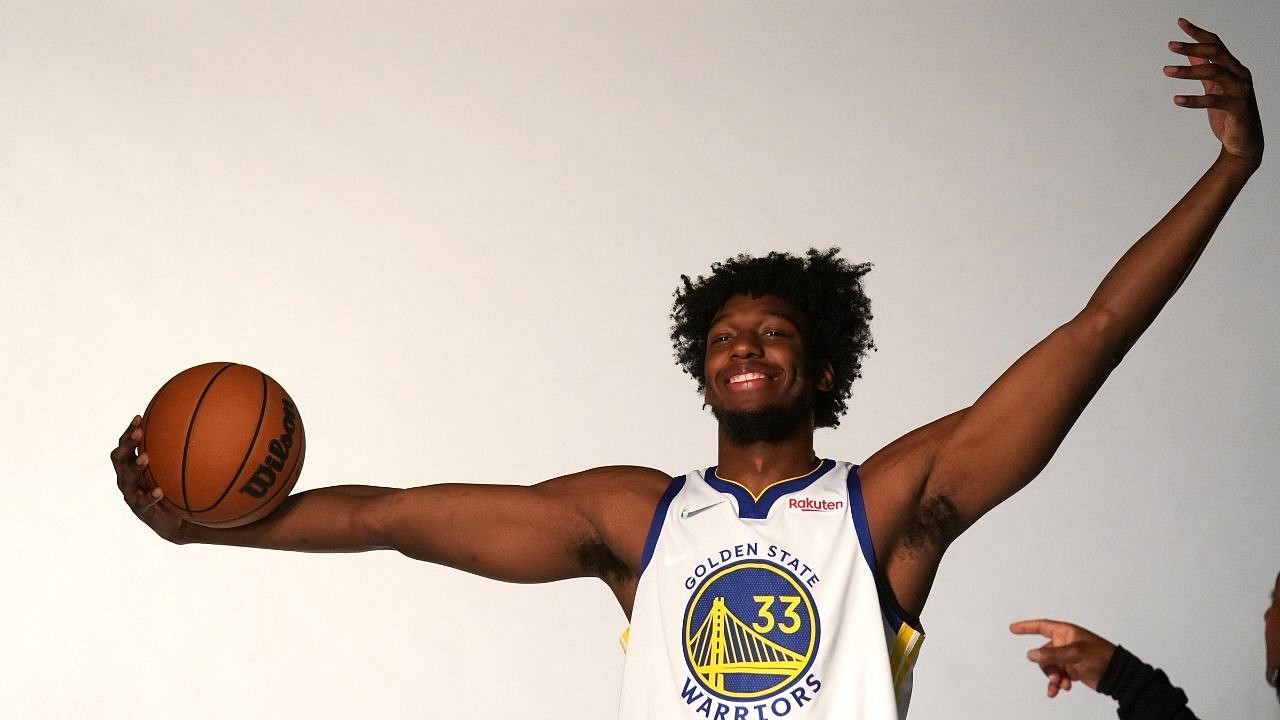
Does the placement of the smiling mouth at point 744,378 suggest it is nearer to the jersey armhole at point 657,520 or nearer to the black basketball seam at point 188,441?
the jersey armhole at point 657,520

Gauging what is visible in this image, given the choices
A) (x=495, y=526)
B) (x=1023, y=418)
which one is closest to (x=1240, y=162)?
(x=1023, y=418)

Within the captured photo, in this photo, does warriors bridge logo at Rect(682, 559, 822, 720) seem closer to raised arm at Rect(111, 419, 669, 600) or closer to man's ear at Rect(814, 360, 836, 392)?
raised arm at Rect(111, 419, 669, 600)

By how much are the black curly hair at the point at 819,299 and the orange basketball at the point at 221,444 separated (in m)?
0.80

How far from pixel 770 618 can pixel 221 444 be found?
2.92ft

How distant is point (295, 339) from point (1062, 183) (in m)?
2.13

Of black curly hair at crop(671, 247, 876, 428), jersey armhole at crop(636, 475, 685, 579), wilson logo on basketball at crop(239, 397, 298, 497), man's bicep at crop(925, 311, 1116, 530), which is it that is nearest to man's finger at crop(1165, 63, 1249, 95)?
man's bicep at crop(925, 311, 1116, 530)

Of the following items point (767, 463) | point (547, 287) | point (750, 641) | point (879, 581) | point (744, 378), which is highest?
point (547, 287)

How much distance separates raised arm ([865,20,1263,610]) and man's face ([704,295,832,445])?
0.26 metres

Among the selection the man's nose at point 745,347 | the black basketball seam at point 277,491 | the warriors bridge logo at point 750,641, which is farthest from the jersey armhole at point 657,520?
the black basketball seam at point 277,491

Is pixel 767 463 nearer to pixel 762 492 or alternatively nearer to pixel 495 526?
pixel 762 492

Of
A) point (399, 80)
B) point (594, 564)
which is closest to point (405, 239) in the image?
point (399, 80)

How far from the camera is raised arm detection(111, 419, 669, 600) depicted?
7.72 ft

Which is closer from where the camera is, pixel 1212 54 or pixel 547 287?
pixel 1212 54

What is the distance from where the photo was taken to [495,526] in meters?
2.38
